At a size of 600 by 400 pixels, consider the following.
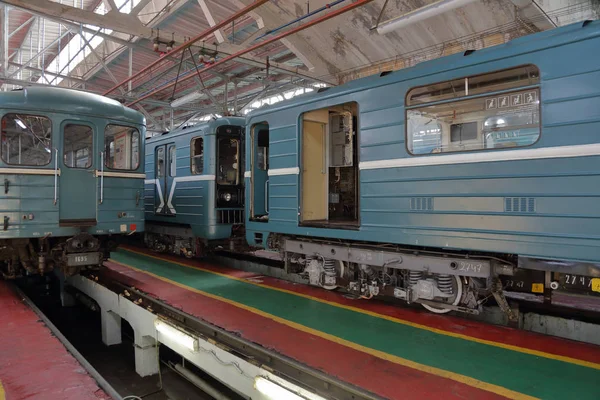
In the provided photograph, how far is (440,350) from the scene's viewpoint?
12.6 ft

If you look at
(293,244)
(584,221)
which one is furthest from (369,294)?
(584,221)

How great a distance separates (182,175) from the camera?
9008 millimetres

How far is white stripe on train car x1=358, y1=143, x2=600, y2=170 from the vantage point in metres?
3.39

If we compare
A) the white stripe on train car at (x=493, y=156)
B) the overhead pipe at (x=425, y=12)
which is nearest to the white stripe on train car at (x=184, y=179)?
the white stripe on train car at (x=493, y=156)

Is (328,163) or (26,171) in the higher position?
(328,163)

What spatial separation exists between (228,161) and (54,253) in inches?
144

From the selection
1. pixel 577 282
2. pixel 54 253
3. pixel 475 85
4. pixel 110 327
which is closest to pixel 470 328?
pixel 577 282

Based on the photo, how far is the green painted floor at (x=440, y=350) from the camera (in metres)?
3.16

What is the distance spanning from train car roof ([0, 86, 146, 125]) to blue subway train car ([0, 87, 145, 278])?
0.01m

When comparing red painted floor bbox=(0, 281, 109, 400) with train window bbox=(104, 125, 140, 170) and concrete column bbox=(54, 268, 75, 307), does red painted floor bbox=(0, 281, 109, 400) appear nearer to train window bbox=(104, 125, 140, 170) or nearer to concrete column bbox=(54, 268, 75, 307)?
train window bbox=(104, 125, 140, 170)

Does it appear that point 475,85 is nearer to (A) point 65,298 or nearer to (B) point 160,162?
(B) point 160,162

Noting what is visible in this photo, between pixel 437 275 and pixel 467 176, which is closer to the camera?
pixel 467 176

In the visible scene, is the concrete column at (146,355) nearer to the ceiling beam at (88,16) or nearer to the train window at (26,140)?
the train window at (26,140)

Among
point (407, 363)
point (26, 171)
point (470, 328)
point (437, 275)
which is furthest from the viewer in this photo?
point (26, 171)
